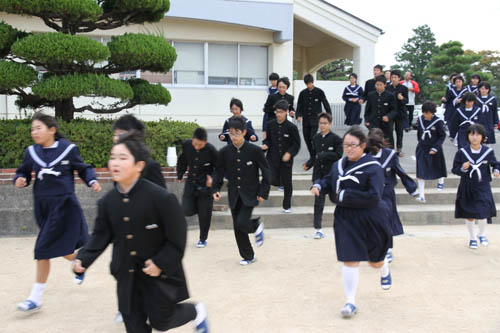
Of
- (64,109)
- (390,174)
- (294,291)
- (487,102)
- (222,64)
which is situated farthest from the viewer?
(222,64)

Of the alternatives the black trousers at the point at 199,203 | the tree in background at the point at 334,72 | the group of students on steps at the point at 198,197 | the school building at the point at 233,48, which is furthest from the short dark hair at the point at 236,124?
the tree in background at the point at 334,72

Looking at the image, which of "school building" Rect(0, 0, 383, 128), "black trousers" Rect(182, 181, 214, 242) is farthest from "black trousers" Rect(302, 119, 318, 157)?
"school building" Rect(0, 0, 383, 128)

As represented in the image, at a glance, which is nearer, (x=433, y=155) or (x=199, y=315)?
(x=199, y=315)

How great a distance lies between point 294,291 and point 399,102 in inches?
297

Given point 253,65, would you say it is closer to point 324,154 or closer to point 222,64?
point 222,64

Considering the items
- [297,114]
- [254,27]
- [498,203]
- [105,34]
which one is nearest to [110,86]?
[297,114]

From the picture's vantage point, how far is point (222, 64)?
18.4m

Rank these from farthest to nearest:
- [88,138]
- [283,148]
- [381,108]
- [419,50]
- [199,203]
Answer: [419,50] → [381,108] → [283,148] → [88,138] → [199,203]

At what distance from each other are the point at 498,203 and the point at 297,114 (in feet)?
13.5

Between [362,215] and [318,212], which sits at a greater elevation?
[362,215]

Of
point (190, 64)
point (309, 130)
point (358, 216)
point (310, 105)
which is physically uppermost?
point (190, 64)

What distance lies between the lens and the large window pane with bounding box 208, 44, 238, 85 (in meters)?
18.3

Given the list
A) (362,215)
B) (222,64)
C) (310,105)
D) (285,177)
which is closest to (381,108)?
(310,105)

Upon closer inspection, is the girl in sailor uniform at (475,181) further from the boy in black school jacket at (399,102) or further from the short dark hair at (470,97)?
the boy in black school jacket at (399,102)
